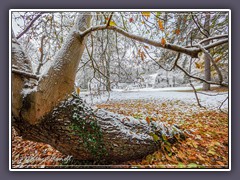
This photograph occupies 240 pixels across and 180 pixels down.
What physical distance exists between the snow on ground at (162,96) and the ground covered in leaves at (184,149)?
0.15ft

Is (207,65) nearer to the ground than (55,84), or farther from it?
farther from it

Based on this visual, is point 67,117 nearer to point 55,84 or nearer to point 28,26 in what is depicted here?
point 55,84

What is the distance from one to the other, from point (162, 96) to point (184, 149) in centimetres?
41

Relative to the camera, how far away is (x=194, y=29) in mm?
1414

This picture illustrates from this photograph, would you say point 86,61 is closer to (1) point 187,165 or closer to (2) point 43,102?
(2) point 43,102

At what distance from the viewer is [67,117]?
49.5 inches

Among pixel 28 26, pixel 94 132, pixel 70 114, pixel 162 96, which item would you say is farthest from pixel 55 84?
pixel 162 96

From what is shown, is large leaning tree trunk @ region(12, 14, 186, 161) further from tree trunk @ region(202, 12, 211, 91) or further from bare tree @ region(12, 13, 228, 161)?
tree trunk @ region(202, 12, 211, 91)

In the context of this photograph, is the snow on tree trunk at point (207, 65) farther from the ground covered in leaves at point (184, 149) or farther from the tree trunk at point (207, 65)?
the ground covered in leaves at point (184, 149)

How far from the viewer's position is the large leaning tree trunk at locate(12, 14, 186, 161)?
1.23m

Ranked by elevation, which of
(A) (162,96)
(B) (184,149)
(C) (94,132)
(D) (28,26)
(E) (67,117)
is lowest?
(B) (184,149)

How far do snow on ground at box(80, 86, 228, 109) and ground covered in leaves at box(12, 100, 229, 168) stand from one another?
0.15 ft

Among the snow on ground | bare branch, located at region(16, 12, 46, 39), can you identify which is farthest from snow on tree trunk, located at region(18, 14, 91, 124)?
bare branch, located at region(16, 12, 46, 39)

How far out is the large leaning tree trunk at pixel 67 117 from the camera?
123 centimetres
